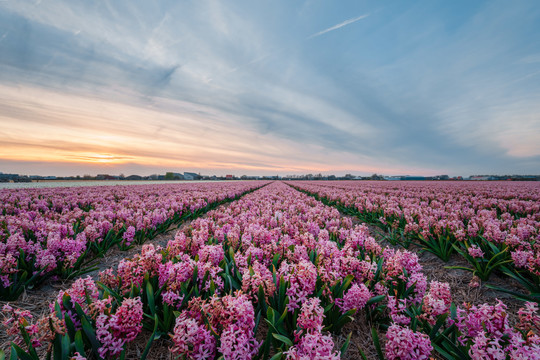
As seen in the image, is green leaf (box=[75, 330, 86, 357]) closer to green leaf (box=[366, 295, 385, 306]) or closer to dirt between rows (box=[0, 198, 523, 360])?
dirt between rows (box=[0, 198, 523, 360])

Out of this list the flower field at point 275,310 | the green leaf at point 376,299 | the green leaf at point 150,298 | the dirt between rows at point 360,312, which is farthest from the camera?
the green leaf at point 376,299

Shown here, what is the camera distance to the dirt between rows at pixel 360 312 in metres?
2.54

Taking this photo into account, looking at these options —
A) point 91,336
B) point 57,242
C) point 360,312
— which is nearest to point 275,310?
point 360,312

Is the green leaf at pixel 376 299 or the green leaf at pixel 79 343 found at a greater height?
the green leaf at pixel 79 343

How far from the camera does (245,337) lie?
1.83 metres

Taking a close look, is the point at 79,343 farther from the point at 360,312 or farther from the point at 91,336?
the point at 360,312

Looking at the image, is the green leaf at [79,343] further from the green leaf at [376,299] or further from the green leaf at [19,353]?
the green leaf at [376,299]

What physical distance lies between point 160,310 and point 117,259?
392cm

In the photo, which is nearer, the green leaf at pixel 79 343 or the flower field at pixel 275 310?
the flower field at pixel 275 310

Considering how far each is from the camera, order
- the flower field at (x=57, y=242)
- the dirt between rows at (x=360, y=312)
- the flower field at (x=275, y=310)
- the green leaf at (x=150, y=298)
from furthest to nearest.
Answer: the flower field at (x=57, y=242) → the green leaf at (x=150, y=298) → the dirt between rows at (x=360, y=312) → the flower field at (x=275, y=310)

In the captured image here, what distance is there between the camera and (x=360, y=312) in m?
3.10

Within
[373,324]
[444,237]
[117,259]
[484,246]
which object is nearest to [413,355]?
[373,324]

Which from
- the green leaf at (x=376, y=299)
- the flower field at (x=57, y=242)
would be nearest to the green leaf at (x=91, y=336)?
the flower field at (x=57, y=242)

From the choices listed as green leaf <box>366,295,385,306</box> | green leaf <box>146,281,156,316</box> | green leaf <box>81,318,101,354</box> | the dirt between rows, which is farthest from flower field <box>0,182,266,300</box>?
green leaf <box>366,295,385,306</box>
